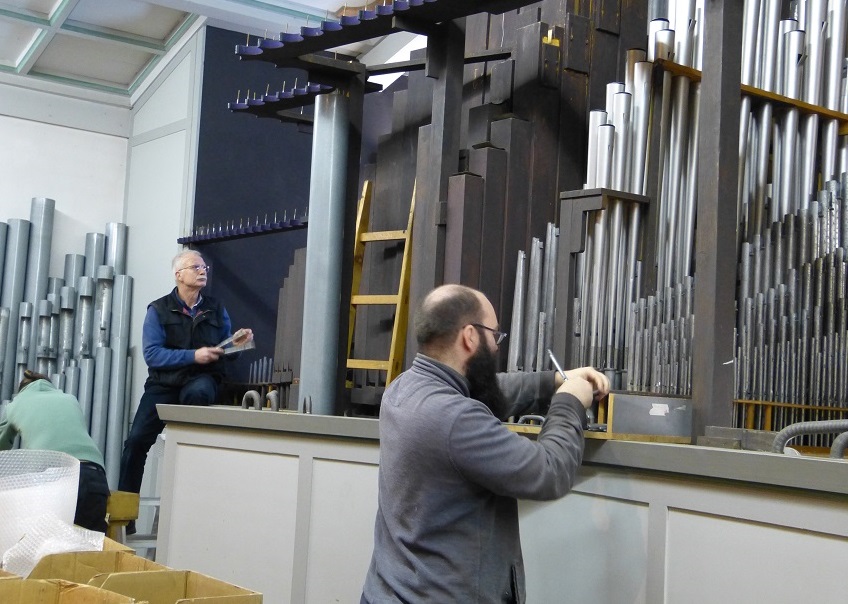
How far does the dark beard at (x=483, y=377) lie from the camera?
2492 millimetres

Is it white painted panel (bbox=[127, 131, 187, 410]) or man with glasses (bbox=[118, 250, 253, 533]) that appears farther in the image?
white painted panel (bbox=[127, 131, 187, 410])

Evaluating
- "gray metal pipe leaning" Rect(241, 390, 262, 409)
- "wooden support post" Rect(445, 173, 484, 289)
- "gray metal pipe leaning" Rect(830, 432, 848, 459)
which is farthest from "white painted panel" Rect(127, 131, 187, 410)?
"gray metal pipe leaning" Rect(830, 432, 848, 459)

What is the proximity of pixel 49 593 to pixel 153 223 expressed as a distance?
647cm

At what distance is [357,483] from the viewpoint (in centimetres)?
346

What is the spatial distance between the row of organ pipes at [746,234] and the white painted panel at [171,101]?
4.62 meters

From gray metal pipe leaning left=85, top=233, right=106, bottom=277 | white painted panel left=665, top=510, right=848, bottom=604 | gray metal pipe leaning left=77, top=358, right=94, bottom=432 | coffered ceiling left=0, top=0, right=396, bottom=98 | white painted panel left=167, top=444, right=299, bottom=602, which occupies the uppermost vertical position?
coffered ceiling left=0, top=0, right=396, bottom=98

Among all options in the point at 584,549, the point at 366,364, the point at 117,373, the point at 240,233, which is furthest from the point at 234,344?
the point at 584,549

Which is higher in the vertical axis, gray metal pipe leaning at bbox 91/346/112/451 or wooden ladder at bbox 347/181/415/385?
wooden ladder at bbox 347/181/415/385

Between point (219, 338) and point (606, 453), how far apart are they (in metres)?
4.09

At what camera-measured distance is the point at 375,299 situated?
14.7 feet

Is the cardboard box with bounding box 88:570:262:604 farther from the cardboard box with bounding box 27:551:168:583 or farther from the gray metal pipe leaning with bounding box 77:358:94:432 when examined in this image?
the gray metal pipe leaning with bounding box 77:358:94:432

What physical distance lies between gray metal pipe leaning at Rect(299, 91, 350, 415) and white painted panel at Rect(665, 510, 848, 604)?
2052mm

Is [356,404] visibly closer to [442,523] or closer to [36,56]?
[442,523]

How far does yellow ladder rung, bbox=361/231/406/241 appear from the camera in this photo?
14.9ft
